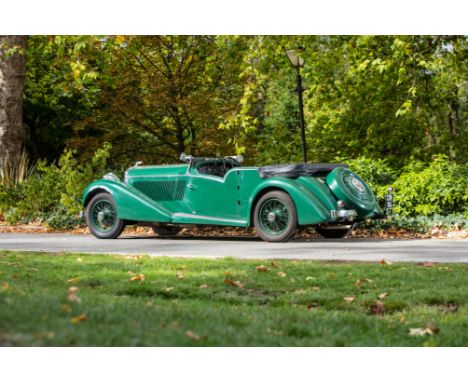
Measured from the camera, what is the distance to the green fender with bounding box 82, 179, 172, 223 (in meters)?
12.6

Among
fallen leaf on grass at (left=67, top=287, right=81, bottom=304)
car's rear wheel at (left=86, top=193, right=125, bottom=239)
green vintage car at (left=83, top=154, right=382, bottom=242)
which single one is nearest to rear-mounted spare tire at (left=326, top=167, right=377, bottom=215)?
green vintage car at (left=83, top=154, right=382, bottom=242)

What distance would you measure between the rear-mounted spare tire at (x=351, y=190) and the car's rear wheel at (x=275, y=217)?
78cm

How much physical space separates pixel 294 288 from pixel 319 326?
1.69 meters

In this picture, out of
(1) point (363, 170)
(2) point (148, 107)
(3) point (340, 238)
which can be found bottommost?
(3) point (340, 238)

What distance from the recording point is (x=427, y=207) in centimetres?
1332

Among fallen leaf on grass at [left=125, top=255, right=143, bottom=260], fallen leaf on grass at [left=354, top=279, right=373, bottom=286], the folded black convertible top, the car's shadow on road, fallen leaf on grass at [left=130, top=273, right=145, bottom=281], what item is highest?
the folded black convertible top

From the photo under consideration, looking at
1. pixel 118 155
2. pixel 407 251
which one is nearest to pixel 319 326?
pixel 407 251

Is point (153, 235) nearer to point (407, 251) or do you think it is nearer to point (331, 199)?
point (331, 199)

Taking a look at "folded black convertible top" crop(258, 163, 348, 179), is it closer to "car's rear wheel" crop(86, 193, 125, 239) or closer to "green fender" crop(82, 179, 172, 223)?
"green fender" crop(82, 179, 172, 223)

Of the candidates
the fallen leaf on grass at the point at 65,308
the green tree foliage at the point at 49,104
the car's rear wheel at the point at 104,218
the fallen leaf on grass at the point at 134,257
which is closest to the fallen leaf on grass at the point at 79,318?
the fallen leaf on grass at the point at 65,308

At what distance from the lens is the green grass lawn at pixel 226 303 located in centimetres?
416

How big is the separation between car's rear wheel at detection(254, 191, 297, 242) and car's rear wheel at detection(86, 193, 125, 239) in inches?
104

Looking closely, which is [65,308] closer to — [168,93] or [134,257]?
[134,257]

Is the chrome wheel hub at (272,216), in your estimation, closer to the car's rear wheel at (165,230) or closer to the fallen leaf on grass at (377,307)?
the car's rear wheel at (165,230)
